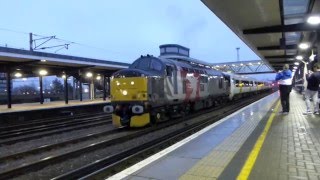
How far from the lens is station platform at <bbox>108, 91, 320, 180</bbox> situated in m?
5.76

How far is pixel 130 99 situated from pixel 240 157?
7.52 meters

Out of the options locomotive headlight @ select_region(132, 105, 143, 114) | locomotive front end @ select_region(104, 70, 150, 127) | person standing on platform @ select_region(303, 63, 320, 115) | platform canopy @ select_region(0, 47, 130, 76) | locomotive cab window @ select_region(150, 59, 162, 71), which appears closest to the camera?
person standing on platform @ select_region(303, 63, 320, 115)

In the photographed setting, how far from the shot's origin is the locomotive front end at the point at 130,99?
13.5 meters

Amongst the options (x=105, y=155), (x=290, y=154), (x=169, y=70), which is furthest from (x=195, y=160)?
(x=169, y=70)

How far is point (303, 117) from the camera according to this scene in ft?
42.7

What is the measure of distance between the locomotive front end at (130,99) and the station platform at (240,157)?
154 inches

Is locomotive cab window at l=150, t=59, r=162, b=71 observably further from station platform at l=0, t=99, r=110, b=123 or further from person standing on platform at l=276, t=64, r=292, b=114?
station platform at l=0, t=99, r=110, b=123

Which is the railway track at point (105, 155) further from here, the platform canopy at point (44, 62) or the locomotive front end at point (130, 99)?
the platform canopy at point (44, 62)

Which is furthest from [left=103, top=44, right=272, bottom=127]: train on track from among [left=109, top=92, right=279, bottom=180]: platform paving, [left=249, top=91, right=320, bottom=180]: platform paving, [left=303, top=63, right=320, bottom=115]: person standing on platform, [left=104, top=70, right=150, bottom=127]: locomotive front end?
[left=303, top=63, right=320, bottom=115]: person standing on platform

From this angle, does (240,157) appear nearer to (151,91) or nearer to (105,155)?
(105,155)

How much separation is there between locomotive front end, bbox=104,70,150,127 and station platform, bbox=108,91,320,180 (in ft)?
12.8

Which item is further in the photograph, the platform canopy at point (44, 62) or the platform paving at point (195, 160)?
the platform canopy at point (44, 62)

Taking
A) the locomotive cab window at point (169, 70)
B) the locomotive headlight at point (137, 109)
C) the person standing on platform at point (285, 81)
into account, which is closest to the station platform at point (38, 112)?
the locomotive headlight at point (137, 109)

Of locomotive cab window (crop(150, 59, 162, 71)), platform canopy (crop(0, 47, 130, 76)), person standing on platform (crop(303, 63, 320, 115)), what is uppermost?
platform canopy (crop(0, 47, 130, 76))
